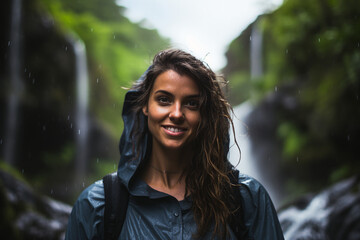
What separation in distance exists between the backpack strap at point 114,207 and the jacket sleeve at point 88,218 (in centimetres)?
3

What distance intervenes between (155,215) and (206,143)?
521 mm

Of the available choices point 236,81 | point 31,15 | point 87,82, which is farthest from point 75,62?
point 236,81

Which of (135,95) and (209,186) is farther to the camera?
(135,95)

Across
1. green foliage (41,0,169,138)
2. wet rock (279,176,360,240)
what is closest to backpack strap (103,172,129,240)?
wet rock (279,176,360,240)

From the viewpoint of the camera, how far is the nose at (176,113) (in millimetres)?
1849

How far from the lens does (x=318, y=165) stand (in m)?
10.4

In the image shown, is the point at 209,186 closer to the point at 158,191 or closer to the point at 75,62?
the point at 158,191

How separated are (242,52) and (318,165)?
607 inches

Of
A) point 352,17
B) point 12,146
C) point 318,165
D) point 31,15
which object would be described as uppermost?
point 31,15

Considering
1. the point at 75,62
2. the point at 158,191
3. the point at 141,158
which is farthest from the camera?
the point at 75,62

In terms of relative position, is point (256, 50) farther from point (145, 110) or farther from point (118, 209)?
point (118, 209)

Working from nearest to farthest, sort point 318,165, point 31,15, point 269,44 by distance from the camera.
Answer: point 318,165 < point 31,15 < point 269,44

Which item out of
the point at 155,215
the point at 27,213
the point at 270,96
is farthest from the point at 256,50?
the point at 155,215

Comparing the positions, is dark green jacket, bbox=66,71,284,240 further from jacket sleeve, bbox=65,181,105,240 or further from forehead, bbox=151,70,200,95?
forehead, bbox=151,70,200,95
